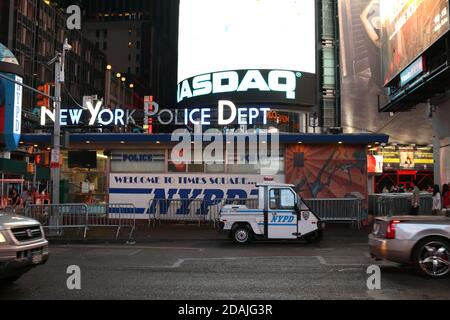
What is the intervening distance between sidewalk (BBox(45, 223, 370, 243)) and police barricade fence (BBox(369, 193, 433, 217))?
284 centimetres

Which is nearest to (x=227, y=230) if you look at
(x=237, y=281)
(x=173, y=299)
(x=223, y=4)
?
(x=237, y=281)

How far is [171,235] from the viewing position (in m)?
17.5

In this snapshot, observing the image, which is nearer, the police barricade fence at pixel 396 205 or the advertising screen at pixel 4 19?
the police barricade fence at pixel 396 205

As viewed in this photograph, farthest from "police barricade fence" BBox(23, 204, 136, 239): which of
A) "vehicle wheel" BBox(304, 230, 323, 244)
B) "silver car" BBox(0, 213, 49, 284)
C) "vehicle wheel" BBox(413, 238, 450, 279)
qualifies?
"vehicle wheel" BBox(413, 238, 450, 279)

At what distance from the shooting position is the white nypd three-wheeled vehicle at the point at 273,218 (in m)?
14.7

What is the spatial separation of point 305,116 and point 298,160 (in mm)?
15294

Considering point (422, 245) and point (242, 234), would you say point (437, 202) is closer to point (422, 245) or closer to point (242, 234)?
point (242, 234)

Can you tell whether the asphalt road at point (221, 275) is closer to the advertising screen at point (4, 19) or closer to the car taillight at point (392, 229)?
the car taillight at point (392, 229)

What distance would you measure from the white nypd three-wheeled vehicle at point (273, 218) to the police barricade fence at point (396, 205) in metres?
8.33

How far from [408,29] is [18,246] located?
77.0 ft

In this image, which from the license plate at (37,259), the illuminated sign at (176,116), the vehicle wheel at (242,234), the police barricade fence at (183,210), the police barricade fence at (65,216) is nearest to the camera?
the license plate at (37,259)

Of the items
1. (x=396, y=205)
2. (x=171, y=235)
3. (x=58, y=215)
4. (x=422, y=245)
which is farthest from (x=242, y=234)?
(x=396, y=205)

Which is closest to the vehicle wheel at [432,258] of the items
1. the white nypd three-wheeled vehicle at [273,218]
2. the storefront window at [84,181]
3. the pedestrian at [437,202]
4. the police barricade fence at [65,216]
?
the white nypd three-wheeled vehicle at [273,218]
